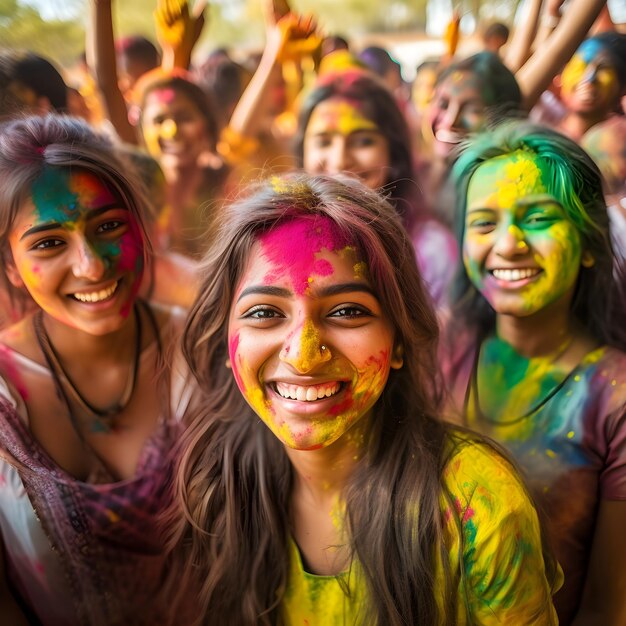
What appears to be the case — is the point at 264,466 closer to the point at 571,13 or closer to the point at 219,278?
the point at 219,278

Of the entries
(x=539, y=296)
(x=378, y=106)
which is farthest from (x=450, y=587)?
(x=378, y=106)

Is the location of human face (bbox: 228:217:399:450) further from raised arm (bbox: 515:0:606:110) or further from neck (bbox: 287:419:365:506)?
raised arm (bbox: 515:0:606:110)

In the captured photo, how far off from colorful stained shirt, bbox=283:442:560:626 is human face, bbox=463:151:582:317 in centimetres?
36

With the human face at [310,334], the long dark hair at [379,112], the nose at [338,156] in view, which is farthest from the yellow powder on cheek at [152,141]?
the human face at [310,334]

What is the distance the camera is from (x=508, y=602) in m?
0.90

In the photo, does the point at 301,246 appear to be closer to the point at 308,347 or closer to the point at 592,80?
the point at 308,347

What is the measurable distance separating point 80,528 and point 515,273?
1.01 metres

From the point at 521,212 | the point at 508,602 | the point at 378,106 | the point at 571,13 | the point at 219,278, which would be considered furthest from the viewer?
the point at 378,106

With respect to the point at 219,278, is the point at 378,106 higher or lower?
higher

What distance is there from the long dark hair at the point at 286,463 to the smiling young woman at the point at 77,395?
0.39ft

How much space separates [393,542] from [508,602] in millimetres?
194

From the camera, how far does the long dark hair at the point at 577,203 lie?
1155mm

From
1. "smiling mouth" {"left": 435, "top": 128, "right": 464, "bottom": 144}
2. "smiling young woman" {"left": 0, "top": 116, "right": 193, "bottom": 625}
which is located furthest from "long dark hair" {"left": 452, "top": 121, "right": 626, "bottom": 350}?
"smiling young woman" {"left": 0, "top": 116, "right": 193, "bottom": 625}

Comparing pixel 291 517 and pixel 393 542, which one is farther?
pixel 291 517
